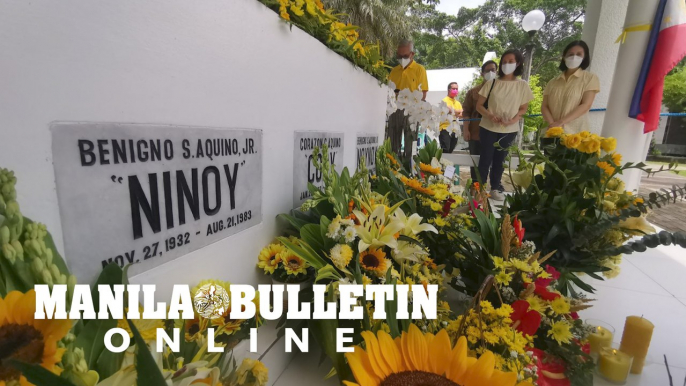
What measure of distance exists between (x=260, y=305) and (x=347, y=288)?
0.27 m

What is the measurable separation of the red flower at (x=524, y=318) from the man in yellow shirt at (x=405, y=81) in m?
2.13

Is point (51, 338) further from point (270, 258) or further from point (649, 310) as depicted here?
point (649, 310)

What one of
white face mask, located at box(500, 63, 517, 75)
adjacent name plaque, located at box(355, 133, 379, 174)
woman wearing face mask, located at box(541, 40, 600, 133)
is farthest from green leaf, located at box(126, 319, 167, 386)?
white face mask, located at box(500, 63, 517, 75)

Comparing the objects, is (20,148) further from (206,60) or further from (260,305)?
(260,305)

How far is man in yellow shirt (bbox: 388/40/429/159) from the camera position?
279cm

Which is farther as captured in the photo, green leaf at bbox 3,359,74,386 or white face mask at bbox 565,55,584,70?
white face mask at bbox 565,55,584,70

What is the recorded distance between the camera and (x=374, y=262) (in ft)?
3.20

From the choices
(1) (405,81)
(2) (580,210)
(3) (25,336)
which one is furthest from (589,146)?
(1) (405,81)

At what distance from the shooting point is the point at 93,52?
568mm

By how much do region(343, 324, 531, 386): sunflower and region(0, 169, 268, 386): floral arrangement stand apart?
0.65 ft

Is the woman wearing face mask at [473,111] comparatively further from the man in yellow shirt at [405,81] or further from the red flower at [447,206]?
the red flower at [447,206]

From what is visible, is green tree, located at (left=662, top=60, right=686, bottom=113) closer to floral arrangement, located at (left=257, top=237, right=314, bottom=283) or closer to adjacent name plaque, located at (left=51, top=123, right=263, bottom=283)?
floral arrangement, located at (left=257, top=237, right=314, bottom=283)

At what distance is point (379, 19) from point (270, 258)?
35.4ft

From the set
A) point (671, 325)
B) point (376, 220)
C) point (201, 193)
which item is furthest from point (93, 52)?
point (671, 325)
